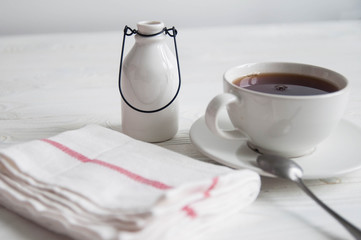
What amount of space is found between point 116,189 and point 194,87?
59cm

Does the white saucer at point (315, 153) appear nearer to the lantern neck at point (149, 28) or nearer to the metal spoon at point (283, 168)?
the metal spoon at point (283, 168)

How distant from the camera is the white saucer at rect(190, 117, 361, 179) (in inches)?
23.0

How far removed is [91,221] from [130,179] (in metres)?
0.08

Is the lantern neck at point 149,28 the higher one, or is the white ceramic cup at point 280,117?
the lantern neck at point 149,28

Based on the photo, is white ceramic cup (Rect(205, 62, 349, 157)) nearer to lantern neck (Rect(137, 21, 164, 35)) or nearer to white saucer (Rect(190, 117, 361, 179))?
white saucer (Rect(190, 117, 361, 179))

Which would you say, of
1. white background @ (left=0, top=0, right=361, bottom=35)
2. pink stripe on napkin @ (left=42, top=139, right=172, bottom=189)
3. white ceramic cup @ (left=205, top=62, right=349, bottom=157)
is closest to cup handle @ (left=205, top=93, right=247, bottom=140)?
white ceramic cup @ (left=205, top=62, right=349, bottom=157)

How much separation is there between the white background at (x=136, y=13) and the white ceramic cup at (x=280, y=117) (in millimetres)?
1167

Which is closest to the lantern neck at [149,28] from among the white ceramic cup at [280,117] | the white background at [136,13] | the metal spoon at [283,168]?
the white ceramic cup at [280,117]

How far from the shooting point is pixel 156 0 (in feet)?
5.67

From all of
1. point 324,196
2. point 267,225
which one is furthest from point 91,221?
point 324,196

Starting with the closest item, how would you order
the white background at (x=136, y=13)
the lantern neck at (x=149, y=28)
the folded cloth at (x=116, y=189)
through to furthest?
the folded cloth at (x=116, y=189) → the lantern neck at (x=149, y=28) → the white background at (x=136, y=13)

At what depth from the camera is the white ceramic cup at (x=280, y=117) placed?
58cm

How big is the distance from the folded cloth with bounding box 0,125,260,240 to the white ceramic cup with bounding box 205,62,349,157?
9 cm

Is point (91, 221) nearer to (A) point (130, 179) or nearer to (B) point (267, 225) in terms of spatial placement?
(A) point (130, 179)
